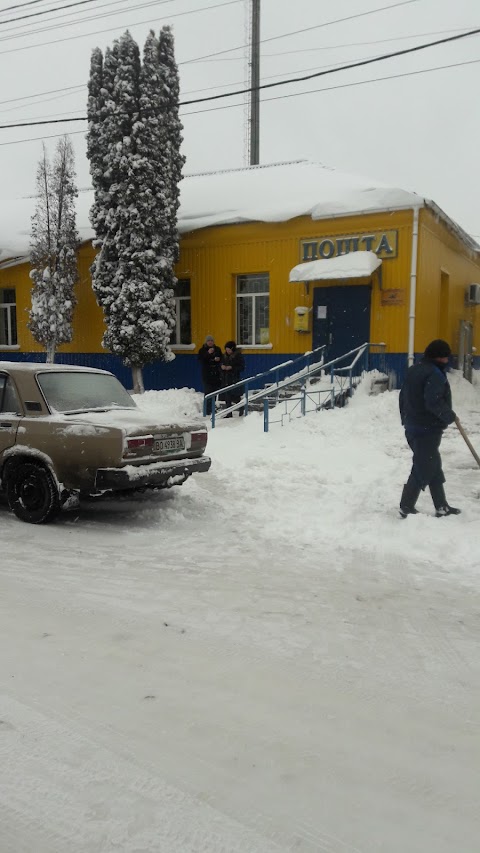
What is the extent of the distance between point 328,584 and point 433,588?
0.78m

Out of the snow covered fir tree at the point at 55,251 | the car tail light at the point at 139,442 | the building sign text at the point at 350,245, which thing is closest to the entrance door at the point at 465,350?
the building sign text at the point at 350,245

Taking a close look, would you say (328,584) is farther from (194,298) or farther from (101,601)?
(194,298)

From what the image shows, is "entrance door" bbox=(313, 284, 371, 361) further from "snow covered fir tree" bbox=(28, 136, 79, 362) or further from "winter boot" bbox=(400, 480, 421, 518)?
"winter boot" bbox=(400, 480, 421, 518)

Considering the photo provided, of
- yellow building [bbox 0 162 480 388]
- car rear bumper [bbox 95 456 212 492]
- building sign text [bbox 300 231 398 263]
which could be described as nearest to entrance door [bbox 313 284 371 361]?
yellow building [bbox 0 162 480 388]

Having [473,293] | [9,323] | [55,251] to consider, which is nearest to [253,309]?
[55,251]

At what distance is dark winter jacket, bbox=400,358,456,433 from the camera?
6.62 meters

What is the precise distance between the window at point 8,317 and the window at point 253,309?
859 centimetres

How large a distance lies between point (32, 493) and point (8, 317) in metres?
17.3

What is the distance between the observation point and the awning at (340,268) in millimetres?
15211

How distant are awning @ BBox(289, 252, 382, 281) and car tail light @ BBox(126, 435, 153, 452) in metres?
9.77

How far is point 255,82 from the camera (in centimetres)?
2773

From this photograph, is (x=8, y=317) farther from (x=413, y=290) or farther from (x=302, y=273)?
(x=413, y=290)

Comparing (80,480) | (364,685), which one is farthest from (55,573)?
(364,685)

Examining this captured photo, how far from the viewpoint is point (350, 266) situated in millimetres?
15367
